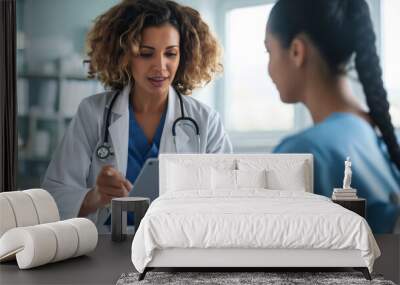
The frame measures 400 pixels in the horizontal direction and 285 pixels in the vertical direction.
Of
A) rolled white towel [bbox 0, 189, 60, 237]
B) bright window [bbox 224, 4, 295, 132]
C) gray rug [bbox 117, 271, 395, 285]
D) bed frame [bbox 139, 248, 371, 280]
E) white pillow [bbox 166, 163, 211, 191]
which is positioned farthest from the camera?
bright window [bbox 224, 4, 295, 132]

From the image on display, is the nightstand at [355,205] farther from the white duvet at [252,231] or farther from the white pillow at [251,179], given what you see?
the white duvet at [252,231]

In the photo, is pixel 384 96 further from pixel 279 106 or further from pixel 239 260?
pixel 239 260

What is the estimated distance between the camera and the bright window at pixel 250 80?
7062 millimetres

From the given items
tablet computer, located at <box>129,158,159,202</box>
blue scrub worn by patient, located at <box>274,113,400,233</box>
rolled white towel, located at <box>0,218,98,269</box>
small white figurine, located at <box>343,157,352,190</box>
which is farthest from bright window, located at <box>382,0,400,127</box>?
rolled white towel, located at <box>0,218,98,269</box>

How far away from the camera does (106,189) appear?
7.04 metres

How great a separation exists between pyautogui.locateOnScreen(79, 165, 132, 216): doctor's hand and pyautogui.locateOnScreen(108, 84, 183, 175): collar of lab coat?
0.29 ft

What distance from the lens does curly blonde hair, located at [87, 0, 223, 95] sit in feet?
22.9

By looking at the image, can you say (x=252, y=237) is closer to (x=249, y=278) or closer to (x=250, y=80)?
(x=249, y=278)

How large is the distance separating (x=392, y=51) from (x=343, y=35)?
542 millimetres

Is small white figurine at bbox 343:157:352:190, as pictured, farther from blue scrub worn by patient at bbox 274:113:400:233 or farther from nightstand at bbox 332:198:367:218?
blue scrub worn by patient at bbox 274:113:400:233

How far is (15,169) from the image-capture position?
23.3 feet

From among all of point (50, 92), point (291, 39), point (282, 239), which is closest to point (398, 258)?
point (282, 239)

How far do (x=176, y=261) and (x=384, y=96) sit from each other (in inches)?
130

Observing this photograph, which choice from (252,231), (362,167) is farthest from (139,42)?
(252,231)
